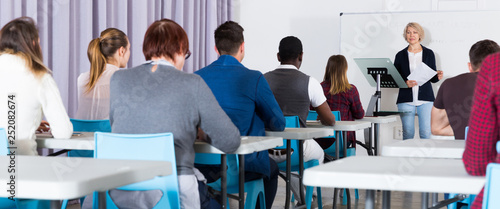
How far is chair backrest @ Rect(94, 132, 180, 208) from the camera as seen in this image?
1.99 meters

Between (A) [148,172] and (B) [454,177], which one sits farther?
(A) [148,172]

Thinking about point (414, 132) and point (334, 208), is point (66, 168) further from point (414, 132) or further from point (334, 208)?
point (414, 132)

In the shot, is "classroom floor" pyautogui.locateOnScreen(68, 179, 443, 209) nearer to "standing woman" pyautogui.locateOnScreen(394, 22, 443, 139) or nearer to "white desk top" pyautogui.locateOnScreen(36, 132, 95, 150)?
"standing woman" pyautogui.locateOnScreen(394, 22, 443, 139)

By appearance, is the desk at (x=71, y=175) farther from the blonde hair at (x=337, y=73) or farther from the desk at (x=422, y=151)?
the blonde hair at (x=337, y=73)

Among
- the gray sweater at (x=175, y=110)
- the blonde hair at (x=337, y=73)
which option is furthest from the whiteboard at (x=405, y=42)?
the gray sweater at (x=175, y=110)

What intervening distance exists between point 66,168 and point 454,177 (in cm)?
88

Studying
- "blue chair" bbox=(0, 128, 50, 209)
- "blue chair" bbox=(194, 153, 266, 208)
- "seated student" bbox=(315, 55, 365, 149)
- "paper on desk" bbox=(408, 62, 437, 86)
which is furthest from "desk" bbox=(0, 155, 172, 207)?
"paper on desk" bbox=(408, 62, 437, 86)

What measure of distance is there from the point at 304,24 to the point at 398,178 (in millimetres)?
5974

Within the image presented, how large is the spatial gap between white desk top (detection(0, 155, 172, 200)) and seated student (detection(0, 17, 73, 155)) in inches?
26.6

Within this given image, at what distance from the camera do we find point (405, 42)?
656 cm

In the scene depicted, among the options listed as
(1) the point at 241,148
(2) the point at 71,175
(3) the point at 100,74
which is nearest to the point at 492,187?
(2) the point at 71,175

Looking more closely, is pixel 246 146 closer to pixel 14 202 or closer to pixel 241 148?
pixel 241 148

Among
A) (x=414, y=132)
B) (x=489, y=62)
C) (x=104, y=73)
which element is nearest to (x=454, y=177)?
(x=489, y=62)

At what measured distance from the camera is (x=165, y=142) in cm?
198
